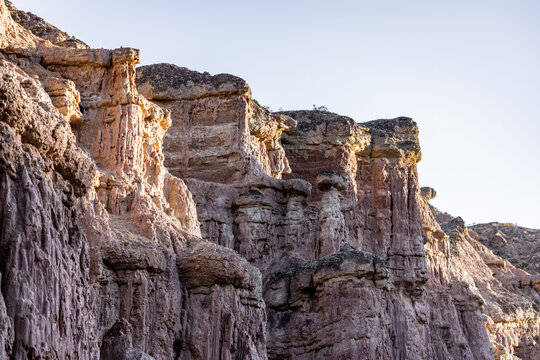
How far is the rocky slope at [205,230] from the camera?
1380 cm

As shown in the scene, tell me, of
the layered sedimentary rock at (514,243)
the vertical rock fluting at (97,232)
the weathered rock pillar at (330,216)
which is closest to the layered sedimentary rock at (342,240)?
the weathered rock pillar at (330,216)

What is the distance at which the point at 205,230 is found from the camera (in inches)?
1437

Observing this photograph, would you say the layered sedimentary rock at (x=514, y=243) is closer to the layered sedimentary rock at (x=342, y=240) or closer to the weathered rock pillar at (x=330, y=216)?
the layered sedimentary rock at (x=342, y=240)

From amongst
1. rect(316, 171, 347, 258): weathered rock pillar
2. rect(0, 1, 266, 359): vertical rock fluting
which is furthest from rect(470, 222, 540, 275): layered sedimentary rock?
rect(0, 1, 266, 359): vertical rock fluting

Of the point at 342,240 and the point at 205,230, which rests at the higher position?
the point at 342,240

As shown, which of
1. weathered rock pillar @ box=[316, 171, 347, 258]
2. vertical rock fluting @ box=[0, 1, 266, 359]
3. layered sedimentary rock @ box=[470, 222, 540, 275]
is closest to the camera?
vertical rock fluting @ box=[0, 1, 266, 359]

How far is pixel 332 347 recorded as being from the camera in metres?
34.0

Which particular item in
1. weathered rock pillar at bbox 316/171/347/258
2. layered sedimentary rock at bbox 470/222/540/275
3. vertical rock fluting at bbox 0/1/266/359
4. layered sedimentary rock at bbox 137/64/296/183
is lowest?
vertical rock fluting at bbox 0/1/266/359

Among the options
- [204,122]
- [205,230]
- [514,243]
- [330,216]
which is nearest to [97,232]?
[205,230]

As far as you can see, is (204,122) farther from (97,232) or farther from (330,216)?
(97,232)

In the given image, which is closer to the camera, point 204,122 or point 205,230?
point 205,230

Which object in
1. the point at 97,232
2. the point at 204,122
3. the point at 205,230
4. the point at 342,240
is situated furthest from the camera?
the point at 342,240

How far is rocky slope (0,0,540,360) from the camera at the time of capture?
13.8 m

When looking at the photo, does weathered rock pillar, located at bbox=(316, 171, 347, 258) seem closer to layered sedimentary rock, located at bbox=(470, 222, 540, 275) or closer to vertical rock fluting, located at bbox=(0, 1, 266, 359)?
vertical rock fluting, located at bbox=(0, 1, 266, 359)
